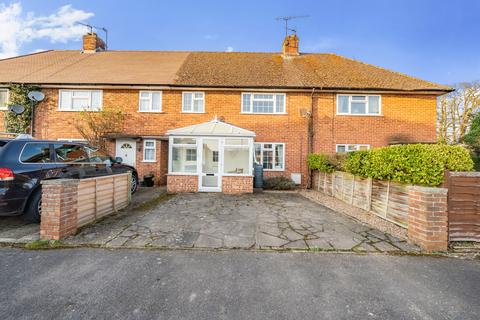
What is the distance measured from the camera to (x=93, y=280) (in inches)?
103

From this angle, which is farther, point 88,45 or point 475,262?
point 88,45

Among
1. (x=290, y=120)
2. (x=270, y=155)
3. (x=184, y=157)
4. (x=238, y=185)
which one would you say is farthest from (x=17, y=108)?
(x=290, y=120)

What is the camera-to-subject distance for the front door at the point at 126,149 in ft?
36.5

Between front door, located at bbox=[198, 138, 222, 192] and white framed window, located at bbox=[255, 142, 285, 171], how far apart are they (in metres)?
3.05

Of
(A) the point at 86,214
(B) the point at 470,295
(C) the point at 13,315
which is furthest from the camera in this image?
(A) the point at 86,214

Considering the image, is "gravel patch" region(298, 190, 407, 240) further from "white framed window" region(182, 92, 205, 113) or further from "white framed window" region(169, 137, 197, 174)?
"white framed window" region(182, 92, 205, 113)

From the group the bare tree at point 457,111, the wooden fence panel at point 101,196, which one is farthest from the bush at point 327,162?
the bare tree at point 457,111

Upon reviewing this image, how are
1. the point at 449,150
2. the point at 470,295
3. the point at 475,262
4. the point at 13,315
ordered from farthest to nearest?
the point at 449,150 < the point at 475,262 < the point at 470,295 < the point at 13,315

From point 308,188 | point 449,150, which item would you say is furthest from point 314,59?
point 449,150

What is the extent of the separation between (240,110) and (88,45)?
14.0 meters

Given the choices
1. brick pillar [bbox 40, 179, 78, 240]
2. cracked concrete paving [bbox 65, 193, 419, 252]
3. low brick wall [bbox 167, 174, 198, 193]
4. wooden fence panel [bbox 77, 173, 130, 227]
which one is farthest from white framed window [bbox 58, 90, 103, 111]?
brick pillar [bbox 40, 179, 78, 240]

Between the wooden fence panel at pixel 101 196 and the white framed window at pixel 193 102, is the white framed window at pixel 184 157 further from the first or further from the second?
the white framed window at pixel 193 102

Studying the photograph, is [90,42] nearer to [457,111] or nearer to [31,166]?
[31,166]

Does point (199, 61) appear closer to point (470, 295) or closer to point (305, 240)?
point (305, 240)
